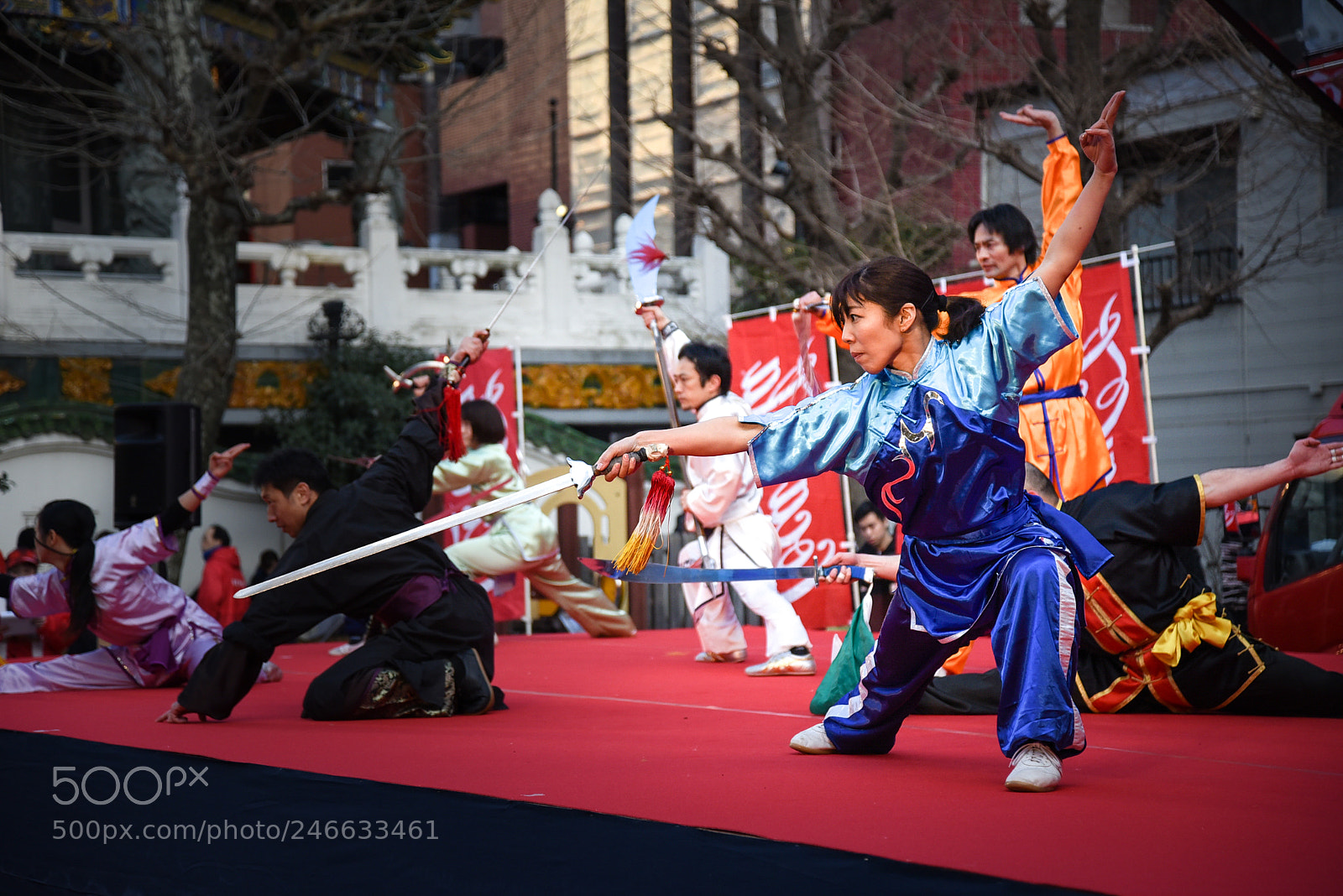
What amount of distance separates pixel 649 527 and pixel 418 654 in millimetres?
1625

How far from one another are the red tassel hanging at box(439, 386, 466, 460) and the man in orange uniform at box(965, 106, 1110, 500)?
1.82 meters

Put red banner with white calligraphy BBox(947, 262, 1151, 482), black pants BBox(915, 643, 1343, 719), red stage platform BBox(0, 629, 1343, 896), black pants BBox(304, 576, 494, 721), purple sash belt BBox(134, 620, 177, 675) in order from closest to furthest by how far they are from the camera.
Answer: red stage platform BBox(0, 629, 1343, 896) → black pants BBox(915, 643, 1343, 719) → black pants BBox(304, 576, 494, 721) → purple sash belt BBox(134, 620, 177, 675) → red banner with white calligraphy BBox(947, 262, 1151, 482)

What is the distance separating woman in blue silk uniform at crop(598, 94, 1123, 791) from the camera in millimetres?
2578

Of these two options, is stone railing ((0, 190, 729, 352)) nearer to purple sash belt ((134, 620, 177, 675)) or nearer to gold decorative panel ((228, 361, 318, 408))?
gold decorative panel ((228, 361, 318, 408))

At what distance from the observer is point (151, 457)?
6809 mm

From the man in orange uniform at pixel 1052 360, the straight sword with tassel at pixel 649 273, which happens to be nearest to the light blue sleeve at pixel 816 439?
the man in orange uniform at pixel 1052 360

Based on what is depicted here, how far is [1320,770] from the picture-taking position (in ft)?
8.60

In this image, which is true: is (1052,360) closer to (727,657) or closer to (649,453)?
(727,657)

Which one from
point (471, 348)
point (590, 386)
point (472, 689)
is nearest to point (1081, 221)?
point (471, 348)

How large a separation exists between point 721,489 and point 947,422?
2.58 metres

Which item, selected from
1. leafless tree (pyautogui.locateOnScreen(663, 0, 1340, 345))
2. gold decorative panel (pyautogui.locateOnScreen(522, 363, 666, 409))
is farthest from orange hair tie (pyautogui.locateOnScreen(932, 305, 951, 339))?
gold decorative panel (pyautogui.locateOnScreen(522, 363, 666, 409))

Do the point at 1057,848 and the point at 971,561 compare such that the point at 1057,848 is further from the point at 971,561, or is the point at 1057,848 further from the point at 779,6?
the point at 779,6

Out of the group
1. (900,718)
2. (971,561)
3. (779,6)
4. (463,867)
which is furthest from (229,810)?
(779,6)

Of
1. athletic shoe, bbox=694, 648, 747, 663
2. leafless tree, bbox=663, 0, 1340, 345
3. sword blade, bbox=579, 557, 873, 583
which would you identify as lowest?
athletic shoe, bbox=694, 648, 747, 663
